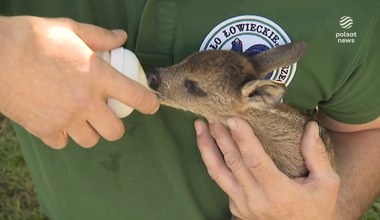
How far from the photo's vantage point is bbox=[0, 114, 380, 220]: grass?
12.6 feet

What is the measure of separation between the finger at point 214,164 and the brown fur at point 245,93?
158 mm

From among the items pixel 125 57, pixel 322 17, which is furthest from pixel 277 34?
pixel 125 57

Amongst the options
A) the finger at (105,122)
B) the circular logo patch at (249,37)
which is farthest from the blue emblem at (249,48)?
the finger at (105,122)

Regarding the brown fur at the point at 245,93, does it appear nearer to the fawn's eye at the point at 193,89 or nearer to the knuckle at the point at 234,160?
the fawn's eye at the point at 193,89

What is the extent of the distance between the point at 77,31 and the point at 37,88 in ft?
0.67

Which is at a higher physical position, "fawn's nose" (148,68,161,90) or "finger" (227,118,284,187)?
"fawn's nose" (148,68,161,90)

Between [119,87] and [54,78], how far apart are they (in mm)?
182

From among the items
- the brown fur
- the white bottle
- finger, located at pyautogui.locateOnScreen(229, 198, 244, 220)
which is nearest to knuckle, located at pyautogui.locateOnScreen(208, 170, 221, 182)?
finger, located at pyautogui.locateOnScreen(229, 198, 244, 220)

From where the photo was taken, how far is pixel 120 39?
1.63 metres

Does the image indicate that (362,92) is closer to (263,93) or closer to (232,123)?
(263,93)

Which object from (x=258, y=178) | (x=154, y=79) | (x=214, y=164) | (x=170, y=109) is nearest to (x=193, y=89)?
(x=170, y=109)

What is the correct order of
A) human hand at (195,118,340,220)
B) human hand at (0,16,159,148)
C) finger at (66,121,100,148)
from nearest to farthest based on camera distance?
human hand at (0,16,159,148) → finger at (66,121,100,148) → human hand at (195,118,340,220)

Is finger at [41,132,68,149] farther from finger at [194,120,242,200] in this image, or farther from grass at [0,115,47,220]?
grass at [0,115,47,220]

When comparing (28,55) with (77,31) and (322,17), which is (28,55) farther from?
(322,17)
